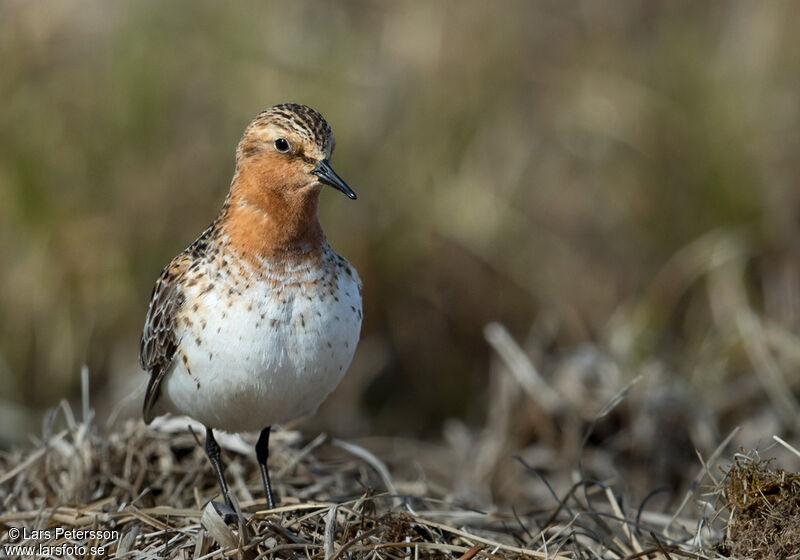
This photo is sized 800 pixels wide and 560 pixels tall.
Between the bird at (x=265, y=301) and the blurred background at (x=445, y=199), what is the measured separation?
2.75 metres

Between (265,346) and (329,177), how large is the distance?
2.42 ft

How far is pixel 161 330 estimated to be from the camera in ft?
15.6

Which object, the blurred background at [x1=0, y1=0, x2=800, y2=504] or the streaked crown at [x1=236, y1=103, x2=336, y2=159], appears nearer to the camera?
the streaked crown at [x1=236, y1=103, x2=336, y2=159]

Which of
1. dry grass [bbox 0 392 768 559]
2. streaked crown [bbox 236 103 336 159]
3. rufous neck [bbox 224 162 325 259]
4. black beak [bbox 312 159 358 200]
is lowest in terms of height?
dry grass [bbox 0 392 768 559]

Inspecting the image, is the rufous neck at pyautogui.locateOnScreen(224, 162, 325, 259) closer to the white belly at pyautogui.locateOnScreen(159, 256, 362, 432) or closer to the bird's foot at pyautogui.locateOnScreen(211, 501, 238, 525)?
the white belly at pyautogui.locateOnScreen(159, 256, 362, 432)

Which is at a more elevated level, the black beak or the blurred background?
the black beak

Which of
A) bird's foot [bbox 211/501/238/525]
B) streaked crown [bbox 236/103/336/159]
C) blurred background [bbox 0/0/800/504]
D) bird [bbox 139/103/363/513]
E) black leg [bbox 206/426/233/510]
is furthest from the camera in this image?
blurred background [bbox 0/0/800/504]

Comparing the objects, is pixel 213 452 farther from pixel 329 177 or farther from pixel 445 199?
pixel 445 199

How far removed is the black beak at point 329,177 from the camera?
4488 mm

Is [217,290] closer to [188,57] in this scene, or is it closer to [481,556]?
[481,556]

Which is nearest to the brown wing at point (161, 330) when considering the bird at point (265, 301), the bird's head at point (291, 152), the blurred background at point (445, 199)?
the bird at point (265, 301)

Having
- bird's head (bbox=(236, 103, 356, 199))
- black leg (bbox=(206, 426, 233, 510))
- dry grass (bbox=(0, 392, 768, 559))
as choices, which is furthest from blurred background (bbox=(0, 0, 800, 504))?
bird's head (bbox=(236, 103, 356, 199))

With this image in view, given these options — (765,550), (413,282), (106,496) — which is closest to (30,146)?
(413,282)

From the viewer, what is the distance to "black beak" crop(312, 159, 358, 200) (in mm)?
4488
